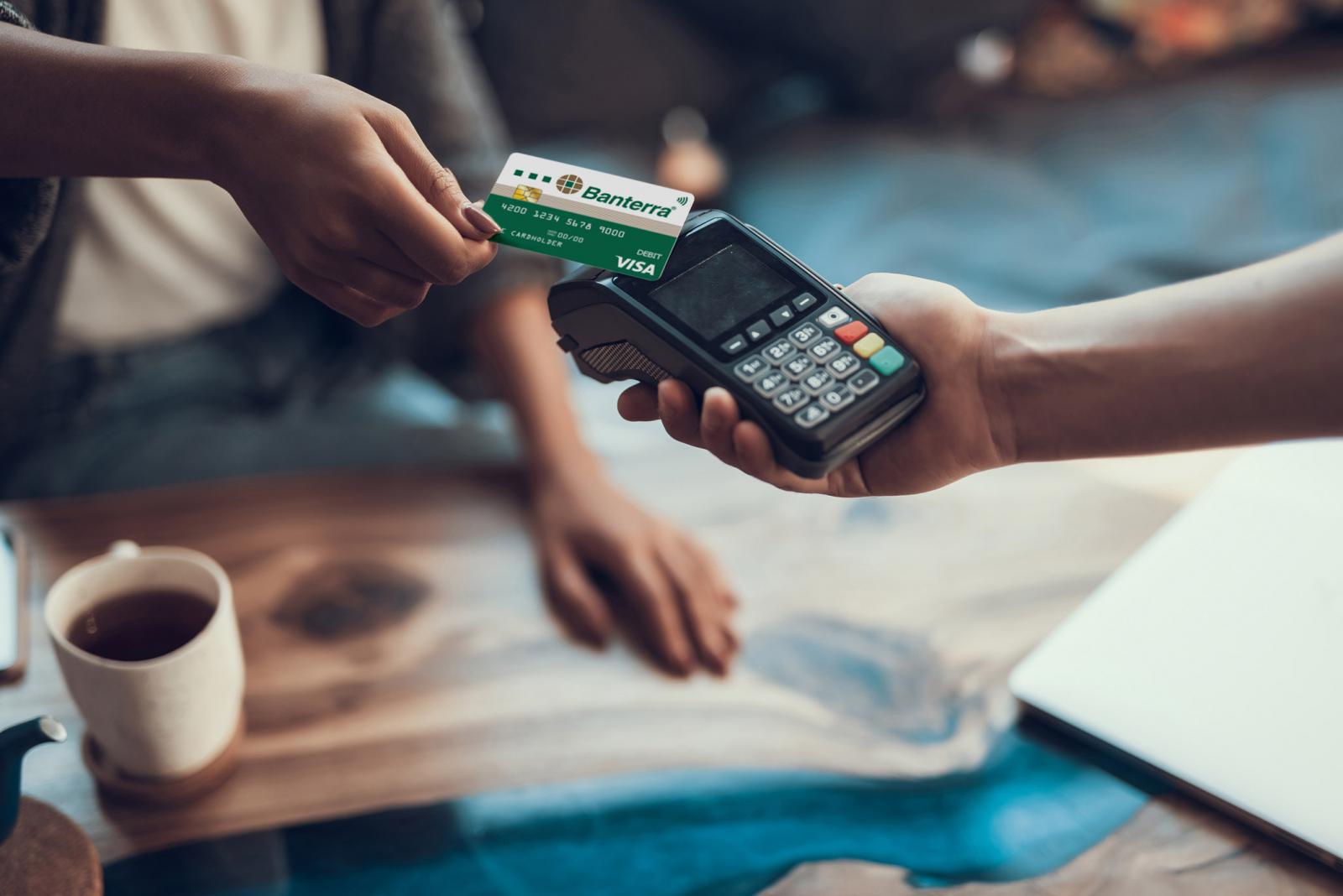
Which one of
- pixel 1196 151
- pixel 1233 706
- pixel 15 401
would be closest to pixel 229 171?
pixel 15 401

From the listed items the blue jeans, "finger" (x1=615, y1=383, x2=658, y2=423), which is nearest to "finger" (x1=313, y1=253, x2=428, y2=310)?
"finger" (x1=615, y1=383, x2=658, y2=423)

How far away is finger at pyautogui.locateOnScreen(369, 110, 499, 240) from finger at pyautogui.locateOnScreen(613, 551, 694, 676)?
260mm

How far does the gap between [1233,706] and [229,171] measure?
1.73ft

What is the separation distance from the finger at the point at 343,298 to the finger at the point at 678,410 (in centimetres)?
12

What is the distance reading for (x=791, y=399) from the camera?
47 centimetres

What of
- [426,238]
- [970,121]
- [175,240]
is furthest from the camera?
[970,121]

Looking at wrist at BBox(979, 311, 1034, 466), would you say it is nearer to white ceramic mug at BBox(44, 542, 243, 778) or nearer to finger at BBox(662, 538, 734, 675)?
finger at BBox(662, 538, 734, 675)

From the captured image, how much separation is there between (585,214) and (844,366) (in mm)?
135

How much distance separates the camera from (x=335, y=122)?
40cm

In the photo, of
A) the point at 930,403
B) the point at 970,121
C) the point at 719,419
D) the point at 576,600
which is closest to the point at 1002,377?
the point at 930,403

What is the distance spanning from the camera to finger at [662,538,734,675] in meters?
0.60

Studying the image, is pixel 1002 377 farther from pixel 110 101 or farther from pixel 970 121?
pixel 970 121

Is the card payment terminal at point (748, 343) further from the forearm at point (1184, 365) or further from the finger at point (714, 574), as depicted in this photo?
the finger at point (714, 574)

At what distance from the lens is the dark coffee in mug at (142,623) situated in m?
0.50
